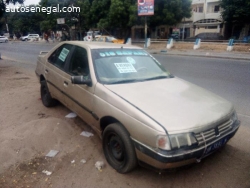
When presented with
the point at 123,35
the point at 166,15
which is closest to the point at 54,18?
the point at 123,35

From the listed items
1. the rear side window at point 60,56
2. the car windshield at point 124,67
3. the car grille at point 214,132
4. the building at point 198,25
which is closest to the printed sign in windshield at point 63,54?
the rear side window at point 60,56

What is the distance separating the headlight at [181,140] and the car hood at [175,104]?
2.0 inches

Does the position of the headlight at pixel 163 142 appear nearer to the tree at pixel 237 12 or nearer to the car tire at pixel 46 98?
the car tire at pixel 46 98

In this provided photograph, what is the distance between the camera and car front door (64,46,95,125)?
3.09 meters

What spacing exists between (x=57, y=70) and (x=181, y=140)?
109 inches

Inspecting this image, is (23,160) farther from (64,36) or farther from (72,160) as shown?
(64,36)

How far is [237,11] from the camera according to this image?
26.6 m

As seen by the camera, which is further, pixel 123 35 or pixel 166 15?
pixel 123 35

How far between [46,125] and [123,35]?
29181 mm

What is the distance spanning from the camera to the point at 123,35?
31.6 m

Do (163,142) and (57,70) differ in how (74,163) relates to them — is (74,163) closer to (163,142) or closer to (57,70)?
(163,142)

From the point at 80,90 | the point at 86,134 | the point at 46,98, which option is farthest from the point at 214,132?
the point at 46,98

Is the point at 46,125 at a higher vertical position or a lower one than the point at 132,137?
lower

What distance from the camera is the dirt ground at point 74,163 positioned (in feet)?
8.43
